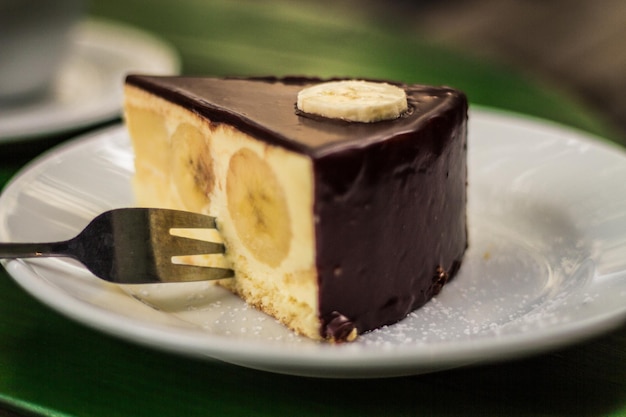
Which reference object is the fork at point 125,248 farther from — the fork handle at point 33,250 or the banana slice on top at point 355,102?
the banana slice on top at point 355,102

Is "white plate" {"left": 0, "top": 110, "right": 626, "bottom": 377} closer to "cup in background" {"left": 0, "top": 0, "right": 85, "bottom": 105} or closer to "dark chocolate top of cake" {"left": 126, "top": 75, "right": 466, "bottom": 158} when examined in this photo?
"dark chocolate top of cake" {"left": 126, "top": 75, "right": 466, "bottom": 158}

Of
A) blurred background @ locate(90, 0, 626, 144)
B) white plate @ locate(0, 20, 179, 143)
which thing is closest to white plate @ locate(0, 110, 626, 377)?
white plate @ locate(0, 20, 179, 143)

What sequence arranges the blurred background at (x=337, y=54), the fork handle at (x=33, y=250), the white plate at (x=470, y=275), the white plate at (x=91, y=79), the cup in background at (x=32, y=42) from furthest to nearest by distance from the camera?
the blurred background at (x=337, y=54)
the cup in background at (x=32, y=42)
the white plate at (x=91, y=79)
the fork handle at (x=33, y=250)
the white plate at (x=470, y=275)

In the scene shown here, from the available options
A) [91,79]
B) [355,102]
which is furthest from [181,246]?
[91,79]

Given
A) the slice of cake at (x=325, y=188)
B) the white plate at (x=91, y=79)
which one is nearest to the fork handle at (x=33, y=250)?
the slice of cake at (x=325, y=188)

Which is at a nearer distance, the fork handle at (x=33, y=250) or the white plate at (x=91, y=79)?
the fork handle at (x=33, y=250)

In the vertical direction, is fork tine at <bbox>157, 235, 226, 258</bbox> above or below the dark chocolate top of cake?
below

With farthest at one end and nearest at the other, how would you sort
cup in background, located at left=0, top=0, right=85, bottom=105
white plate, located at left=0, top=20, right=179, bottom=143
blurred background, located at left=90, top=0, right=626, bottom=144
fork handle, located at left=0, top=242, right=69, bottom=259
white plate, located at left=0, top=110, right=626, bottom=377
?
blurred background, located at left=90, top=0, right=626, bottom=144 < cup in background, located at left=0, top=0, right=85, bottom=105 < white plate, located at left=0, top=20, right=179, bottom=143 < fork handle, located at left=0, top=242, right=69, bottom=259 < white plate, located at left=0, top=110, right=626, bottom=377
